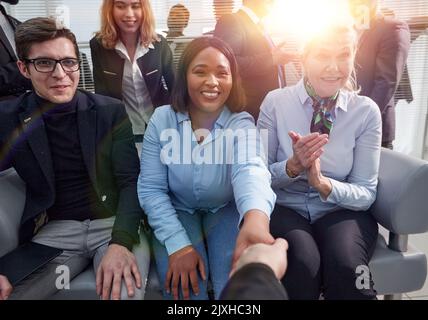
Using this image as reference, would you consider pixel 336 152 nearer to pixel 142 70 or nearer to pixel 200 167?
pixel 200 167

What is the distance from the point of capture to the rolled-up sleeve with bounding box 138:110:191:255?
4.56ft

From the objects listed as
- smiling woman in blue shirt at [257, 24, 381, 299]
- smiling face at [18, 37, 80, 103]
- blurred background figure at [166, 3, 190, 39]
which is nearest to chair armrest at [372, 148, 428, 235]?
smiling woman in blue shirt at [257, 24, 381, 299]

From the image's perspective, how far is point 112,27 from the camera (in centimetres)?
204

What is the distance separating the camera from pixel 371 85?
223cm

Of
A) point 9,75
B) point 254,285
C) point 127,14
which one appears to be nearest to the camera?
point 254,285

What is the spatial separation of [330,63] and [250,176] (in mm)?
611

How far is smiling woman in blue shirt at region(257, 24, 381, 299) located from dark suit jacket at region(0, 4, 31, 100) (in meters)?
1.25

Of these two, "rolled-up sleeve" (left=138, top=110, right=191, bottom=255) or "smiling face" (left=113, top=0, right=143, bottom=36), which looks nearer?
"rolled-up sleeve" (left=138, top=110, right=191, bottom=255)

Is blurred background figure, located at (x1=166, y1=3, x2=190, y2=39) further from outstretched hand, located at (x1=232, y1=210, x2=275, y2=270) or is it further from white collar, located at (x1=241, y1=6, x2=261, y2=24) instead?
outstretched hand, located at (x1=232, y1=210, x2=275, y2=270)

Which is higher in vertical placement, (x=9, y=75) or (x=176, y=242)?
(x=9, y=75)

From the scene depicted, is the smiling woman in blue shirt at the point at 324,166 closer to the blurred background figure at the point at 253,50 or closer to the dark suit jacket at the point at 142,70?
the blurred background figure at the point at 253,50

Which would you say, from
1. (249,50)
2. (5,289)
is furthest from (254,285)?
(249,50)

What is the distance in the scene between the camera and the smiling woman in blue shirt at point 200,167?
1369 millimetres
